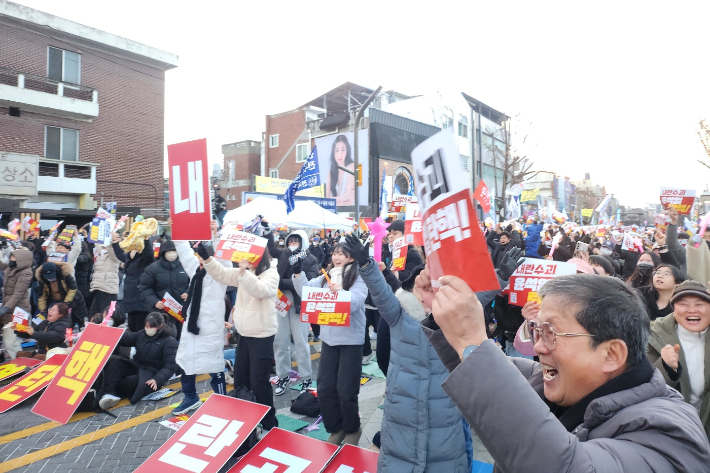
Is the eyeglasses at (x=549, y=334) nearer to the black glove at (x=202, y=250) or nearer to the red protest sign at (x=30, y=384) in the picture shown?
the black glove at (x=202, y=250)

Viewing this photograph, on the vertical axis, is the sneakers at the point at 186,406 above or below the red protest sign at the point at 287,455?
below

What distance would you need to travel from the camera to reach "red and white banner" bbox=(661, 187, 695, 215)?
7.38 metres

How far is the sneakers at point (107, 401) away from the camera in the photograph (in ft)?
17.6

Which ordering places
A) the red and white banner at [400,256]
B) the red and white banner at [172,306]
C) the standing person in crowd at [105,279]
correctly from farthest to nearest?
1. the standing person in crowd at [105,279]
2. the red and white banner at [172,306]
3. the red and white banner at [400,256]

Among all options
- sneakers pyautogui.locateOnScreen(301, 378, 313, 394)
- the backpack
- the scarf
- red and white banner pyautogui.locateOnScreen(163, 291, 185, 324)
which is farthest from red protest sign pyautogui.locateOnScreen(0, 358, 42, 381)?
the backpack

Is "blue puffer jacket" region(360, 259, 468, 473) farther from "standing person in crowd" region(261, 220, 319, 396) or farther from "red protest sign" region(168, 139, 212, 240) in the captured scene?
"standing person in crowd" region(261, 220, 319, 396)

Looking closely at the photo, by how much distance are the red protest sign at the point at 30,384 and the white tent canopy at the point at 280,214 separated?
19.4 feet

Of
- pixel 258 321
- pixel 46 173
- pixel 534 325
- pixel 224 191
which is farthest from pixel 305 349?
pixel 224 191

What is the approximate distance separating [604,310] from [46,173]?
78.9ft

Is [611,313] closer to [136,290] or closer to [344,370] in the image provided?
[344,370]

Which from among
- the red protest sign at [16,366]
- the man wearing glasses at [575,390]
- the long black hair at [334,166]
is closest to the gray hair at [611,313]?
the man wearing glasses at [575,390]

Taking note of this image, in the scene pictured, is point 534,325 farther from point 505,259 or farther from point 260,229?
point 260,229

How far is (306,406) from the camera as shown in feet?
17.4

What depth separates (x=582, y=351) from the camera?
1.36m
